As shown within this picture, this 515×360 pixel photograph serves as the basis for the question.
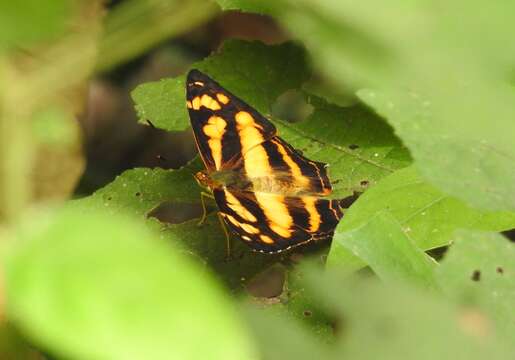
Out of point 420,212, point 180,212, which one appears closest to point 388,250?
point 420,212

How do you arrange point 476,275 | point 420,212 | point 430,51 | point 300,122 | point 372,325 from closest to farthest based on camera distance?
point 430,51
point 372,325
point 476,275
point 420,212
point 300,122

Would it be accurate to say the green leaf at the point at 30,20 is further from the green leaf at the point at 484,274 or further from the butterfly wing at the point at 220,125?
the butterfly wing at the point at 220,125

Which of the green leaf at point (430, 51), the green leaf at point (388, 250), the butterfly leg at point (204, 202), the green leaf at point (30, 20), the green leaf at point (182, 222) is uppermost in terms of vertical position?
the green leaf at point (430, 51)

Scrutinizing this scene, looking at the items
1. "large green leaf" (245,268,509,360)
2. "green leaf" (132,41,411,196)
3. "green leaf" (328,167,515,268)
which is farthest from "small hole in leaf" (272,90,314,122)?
"large green leaf" (245,268,509,360)

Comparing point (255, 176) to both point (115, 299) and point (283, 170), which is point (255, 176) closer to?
point (283, 170)

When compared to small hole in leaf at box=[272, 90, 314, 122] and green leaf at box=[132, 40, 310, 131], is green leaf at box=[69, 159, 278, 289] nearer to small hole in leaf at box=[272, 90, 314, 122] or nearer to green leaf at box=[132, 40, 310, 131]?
green leaf at box=[132, 40, 310, 131]

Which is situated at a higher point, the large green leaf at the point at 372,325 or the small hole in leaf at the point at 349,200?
the large green leaf at the point at 372,325

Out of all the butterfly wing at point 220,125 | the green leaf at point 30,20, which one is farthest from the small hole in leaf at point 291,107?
the green leaf at point 30,20

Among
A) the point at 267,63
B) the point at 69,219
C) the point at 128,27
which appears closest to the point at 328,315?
the point at 267,63
